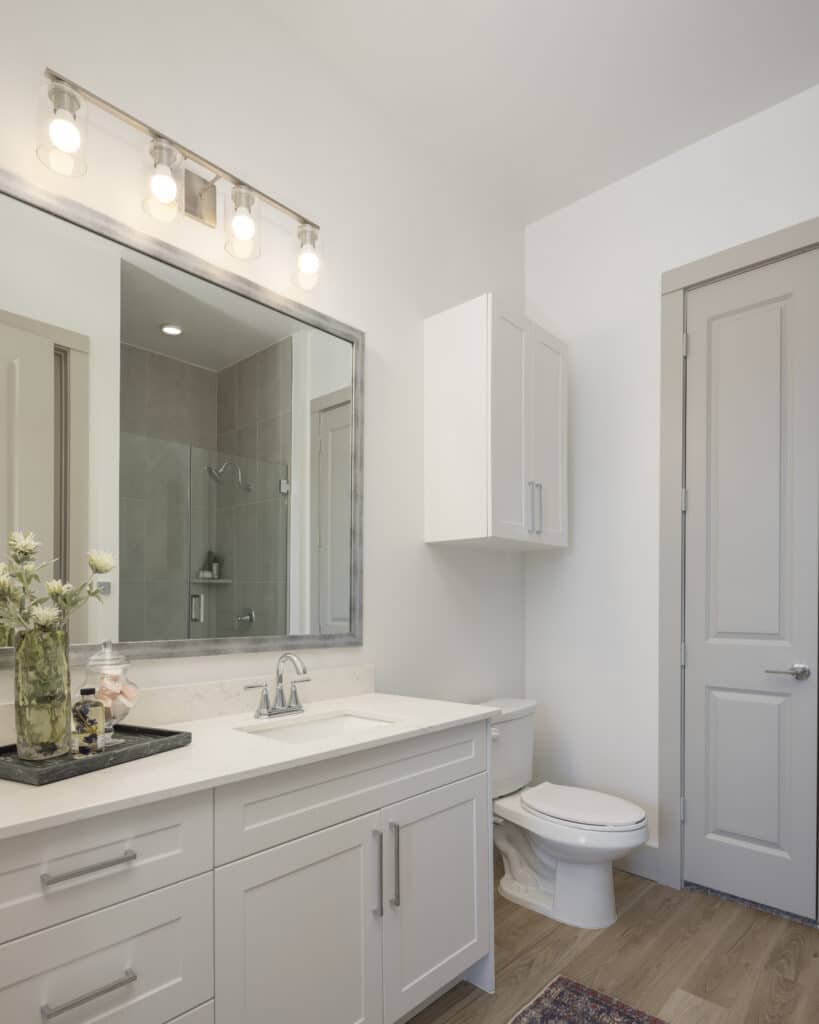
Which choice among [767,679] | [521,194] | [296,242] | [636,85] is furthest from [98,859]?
[521,194]

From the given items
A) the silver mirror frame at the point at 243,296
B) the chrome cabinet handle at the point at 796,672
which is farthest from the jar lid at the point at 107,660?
the chrome cabinet handle at the point at 796,672

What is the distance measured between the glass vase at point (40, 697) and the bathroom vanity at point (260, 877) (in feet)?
0.36

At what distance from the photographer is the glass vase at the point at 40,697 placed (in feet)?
4.21

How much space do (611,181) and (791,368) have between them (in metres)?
1.19

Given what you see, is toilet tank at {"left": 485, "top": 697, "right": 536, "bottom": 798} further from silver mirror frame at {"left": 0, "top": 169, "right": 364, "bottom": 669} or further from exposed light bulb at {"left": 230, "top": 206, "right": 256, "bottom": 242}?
exposed light bulb at {"left": 230, "top": 206, "right": 256, "bottom": 242}

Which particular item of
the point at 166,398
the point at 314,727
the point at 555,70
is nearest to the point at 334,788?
the point at 314,727

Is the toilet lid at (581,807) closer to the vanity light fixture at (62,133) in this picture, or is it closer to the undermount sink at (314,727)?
the undermount sink at (314,727)

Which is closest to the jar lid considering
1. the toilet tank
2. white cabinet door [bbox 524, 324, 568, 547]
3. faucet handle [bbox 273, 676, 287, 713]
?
faucet handle [bbox 273, 676, 287, 713]

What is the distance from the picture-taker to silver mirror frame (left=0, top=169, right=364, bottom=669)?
5.34 ft

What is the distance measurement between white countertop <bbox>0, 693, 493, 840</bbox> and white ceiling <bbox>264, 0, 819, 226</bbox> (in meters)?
2.12

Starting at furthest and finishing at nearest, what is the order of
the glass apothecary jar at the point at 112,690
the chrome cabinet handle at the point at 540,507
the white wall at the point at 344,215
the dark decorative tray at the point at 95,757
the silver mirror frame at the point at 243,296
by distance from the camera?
the chrome cabinet handle at the point at 540,507 → the white wall at the point at 344,215 → the silver mirror frame at the point at 243,296 → the glass apothecary jar at the point at 112,690 → the dark decorative tray at the point at 95,757

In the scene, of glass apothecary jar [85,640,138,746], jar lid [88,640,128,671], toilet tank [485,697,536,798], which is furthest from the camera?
toilet tank [485,697,536,798]

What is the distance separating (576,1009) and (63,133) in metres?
A: 2.54

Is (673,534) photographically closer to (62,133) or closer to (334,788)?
(334,788)
